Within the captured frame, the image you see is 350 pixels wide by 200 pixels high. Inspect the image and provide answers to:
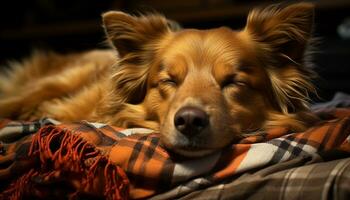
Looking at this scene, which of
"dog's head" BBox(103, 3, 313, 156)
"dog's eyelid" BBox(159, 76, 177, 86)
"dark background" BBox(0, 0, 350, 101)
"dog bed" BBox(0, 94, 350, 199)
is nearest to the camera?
"dog bed" BBox(0, 94, 350, 199)

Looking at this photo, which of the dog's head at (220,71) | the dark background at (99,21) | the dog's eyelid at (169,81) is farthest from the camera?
the dark background at (99,21)

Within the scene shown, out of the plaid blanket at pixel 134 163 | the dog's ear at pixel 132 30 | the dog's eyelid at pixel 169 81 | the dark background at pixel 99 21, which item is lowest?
the dark background at pixel 99 21

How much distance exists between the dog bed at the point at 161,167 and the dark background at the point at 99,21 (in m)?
1.52

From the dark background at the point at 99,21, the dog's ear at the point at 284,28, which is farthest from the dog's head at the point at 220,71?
the dark background at the point at 99,21

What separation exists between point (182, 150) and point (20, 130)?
65cm

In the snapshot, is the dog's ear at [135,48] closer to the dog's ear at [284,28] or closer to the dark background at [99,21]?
the dog's ear at [284,28]

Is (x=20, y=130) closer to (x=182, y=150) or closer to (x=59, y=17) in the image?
(x=182, y=150)

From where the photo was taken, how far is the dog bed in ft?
4.27

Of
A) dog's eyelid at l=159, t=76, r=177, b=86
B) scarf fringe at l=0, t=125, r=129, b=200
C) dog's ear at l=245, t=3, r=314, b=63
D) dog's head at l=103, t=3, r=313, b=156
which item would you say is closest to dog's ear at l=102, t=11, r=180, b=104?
dog's head at l=103, t=3, r=313, b=156

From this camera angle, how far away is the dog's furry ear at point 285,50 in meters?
1.78

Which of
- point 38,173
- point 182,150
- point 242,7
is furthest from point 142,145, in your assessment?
point 242,7

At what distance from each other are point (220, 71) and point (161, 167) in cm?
46

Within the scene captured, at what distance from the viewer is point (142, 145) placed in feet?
4.81

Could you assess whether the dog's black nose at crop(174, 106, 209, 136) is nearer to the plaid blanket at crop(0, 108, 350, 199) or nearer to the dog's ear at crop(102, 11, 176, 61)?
the plaid blanket at crop(0, 108, 350, 199)
